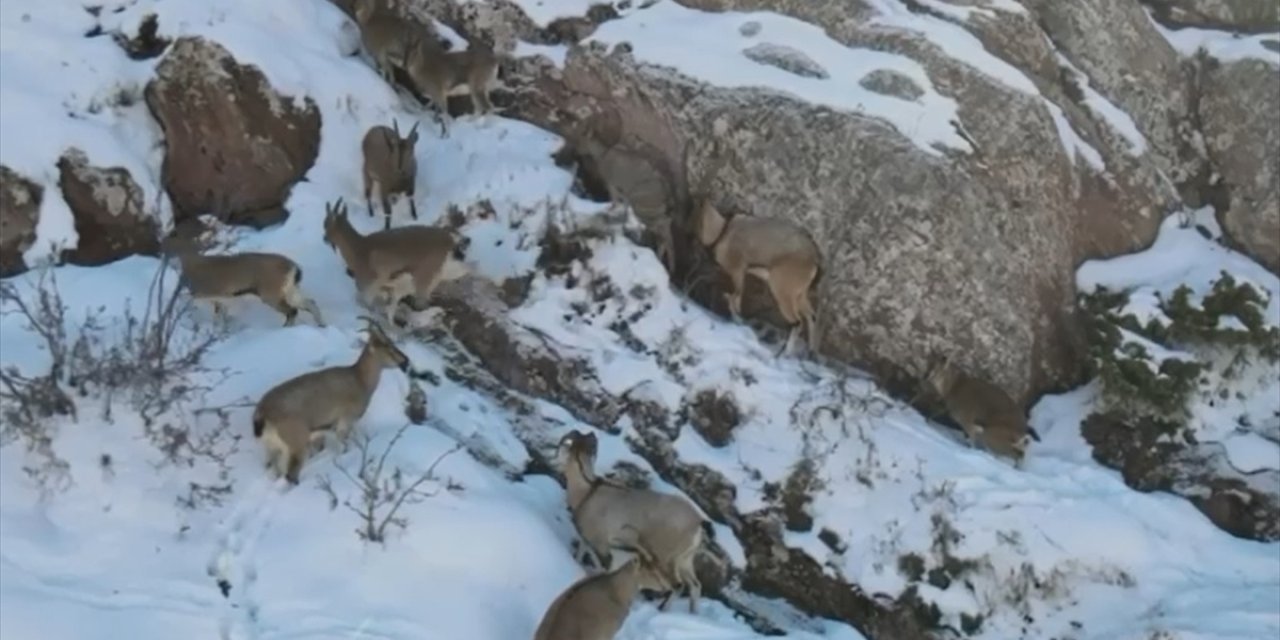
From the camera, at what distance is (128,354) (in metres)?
8.92

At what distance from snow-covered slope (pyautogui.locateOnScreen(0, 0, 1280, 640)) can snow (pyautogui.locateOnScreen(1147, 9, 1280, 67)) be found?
3.29 meters

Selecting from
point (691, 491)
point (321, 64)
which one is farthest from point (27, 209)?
point (691, 491)

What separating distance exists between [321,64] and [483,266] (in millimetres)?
2389

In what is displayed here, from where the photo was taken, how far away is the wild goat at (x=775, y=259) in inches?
440

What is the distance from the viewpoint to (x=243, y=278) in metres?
9.62

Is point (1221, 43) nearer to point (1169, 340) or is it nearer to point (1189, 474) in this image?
point (1169, 340)

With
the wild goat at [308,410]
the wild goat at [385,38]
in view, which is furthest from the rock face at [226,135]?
the wild goat at [308,410]

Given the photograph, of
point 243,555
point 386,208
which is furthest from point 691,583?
point 386,208

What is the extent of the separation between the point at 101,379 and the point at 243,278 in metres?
1.21

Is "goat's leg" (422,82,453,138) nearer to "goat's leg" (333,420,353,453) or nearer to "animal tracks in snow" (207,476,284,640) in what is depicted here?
"goat's leg" (333,420,353,453)

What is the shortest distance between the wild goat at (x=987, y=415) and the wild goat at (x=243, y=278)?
4.60m

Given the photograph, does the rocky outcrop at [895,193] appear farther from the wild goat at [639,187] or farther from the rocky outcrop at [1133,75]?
the rocky outcrop at [1133,75]

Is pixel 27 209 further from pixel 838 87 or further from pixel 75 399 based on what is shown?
pixel 838 87

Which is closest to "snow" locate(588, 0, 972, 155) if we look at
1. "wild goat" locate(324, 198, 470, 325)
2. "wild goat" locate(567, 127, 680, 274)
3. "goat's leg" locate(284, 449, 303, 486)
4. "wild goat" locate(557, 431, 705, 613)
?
"wild goat" locate(567, 127, 680, 274)
